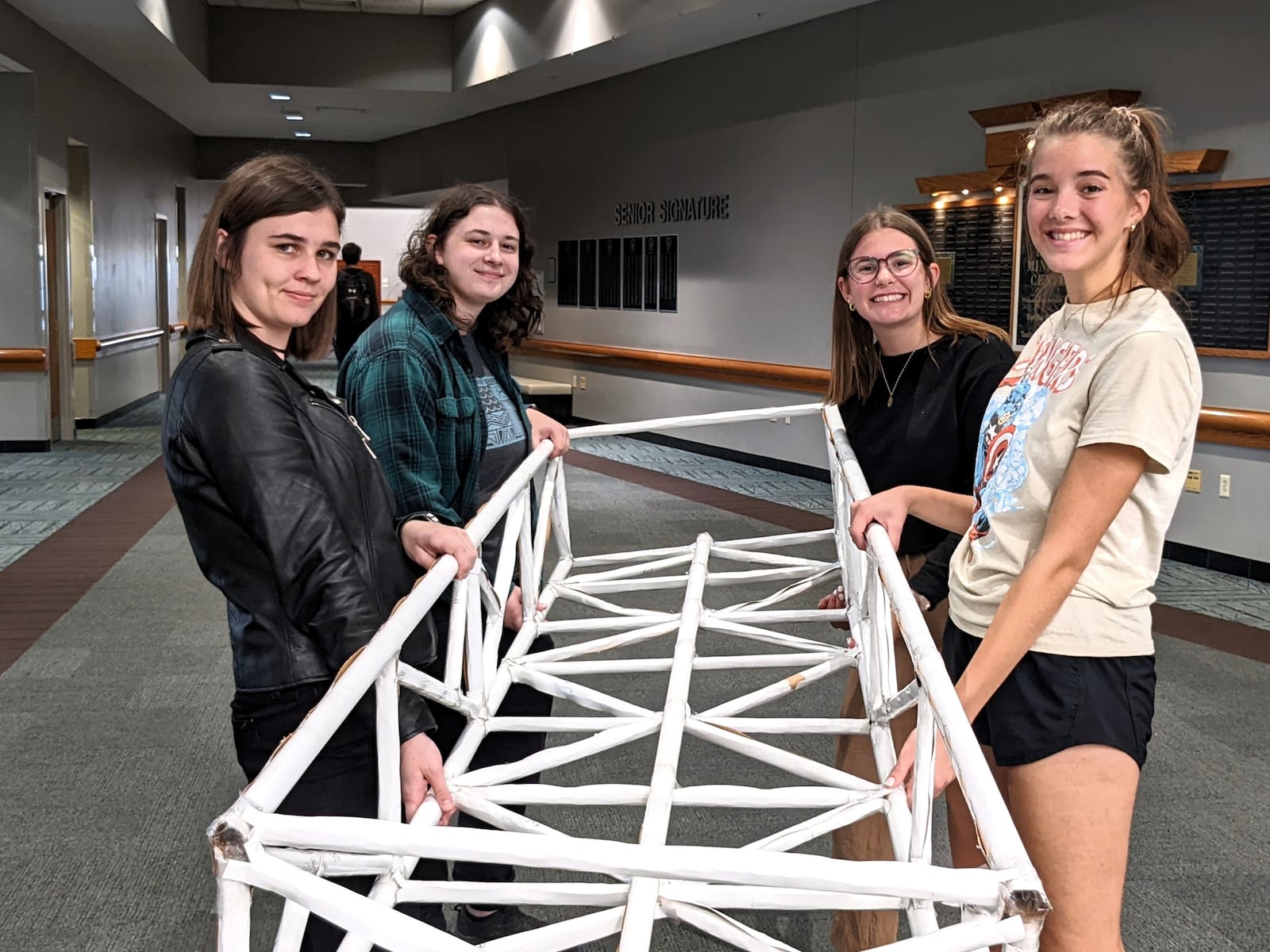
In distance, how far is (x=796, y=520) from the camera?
759 centimetres

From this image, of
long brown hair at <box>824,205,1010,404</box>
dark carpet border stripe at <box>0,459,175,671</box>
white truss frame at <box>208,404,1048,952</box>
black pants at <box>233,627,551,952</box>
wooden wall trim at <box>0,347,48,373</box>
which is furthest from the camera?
wooden wall trim at <box>0,347,48,373</box>

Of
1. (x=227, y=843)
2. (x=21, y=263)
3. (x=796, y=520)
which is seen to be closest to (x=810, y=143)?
(x=796, y=520)

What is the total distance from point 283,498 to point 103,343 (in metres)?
11.8

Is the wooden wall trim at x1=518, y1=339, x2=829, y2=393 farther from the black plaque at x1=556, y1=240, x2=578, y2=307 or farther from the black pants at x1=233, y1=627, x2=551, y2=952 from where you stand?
the black pants at x1=233, y1=627, x2=551, y2=952

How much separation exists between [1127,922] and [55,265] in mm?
10872

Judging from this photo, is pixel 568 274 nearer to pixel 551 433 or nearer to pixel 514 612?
pixel 551 433

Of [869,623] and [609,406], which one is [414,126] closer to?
[609,406]

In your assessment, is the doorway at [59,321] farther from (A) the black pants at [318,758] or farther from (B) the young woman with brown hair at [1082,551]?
(B) the young woman with brown hair at [1082,551]

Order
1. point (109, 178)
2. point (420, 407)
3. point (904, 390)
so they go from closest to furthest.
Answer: point (420, 407) < point (904, 390) < point (109, 178)

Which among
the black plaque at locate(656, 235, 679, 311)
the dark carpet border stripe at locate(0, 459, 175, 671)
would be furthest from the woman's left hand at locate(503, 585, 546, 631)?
the black plaque at locate(656, 235, 679, 311)

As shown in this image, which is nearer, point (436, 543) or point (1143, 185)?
point (1143, 185)

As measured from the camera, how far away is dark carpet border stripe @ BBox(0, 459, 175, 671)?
506 cm

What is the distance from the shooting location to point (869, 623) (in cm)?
217

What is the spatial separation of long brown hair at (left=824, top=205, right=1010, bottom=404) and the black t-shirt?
0.9 inches
